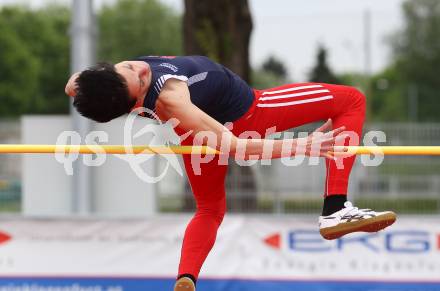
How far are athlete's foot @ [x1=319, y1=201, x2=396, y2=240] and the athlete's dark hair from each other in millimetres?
1183

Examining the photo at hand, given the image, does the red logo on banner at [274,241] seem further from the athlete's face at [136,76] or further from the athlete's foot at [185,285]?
the athlete's face at [136,76]

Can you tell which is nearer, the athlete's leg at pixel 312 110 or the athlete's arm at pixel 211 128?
the athlete's arm at pixel 211 128

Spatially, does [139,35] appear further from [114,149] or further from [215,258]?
[114,149]

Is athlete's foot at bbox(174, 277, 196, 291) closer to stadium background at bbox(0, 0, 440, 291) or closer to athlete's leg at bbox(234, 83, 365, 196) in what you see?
athlete's leg at bbox(234, 83, 365, 196)

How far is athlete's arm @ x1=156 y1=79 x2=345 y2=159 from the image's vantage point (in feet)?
13.2

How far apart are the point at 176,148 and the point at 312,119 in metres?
0.75

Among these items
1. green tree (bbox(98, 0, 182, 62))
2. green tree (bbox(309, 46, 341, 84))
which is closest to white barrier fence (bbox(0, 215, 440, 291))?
green tree (bbox(98, 0, 182, 62))

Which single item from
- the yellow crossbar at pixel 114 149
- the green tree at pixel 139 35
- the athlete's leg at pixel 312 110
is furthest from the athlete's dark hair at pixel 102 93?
the green tree at pixel 139 35

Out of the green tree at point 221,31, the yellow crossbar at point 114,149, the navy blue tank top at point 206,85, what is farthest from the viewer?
the green tree at point 221,31

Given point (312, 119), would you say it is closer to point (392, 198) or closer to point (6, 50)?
point (392, 198)

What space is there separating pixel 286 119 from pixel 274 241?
2661mm

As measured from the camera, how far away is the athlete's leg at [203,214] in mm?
4590

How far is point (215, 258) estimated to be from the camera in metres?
7.12

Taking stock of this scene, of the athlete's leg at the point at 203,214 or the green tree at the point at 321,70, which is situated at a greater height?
the athlete's leg at the point at 203,214
